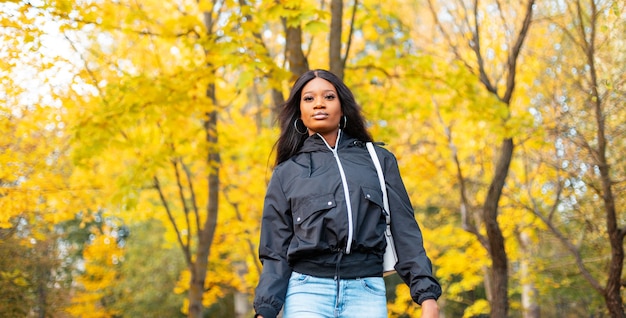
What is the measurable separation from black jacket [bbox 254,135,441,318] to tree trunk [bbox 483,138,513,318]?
226 inches

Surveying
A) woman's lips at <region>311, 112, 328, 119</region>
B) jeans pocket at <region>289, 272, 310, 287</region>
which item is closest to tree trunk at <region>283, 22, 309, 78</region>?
woman's lips at <region>311, 112, 328, 119</region>

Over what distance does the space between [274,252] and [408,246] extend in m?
0.56

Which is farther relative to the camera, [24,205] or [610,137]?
[610,137]

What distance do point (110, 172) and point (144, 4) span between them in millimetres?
3895

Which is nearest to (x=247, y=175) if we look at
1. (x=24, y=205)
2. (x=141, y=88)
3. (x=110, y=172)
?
(x=110, y=172)

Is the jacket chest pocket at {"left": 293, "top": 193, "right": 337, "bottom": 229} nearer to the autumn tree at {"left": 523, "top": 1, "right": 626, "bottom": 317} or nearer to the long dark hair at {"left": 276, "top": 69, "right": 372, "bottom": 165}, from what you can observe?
the long dark hair at {"left": 276, "top": 69, "right": 372, "bottom": 165}

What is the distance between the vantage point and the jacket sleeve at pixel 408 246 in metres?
2.69

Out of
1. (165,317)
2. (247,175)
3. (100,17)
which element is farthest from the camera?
(165,317)

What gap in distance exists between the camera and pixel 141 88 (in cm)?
674

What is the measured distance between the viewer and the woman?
8.90 ft

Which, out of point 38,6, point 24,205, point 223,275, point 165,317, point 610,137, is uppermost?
point 38,6

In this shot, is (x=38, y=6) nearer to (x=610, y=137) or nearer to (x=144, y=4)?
(x=144, y=4)

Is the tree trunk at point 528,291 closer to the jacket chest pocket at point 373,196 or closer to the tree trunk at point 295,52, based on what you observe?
the tree trunk at point 295,52

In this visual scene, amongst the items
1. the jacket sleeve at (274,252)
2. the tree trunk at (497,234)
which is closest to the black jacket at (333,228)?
the jacket sleeve at (274,252)
